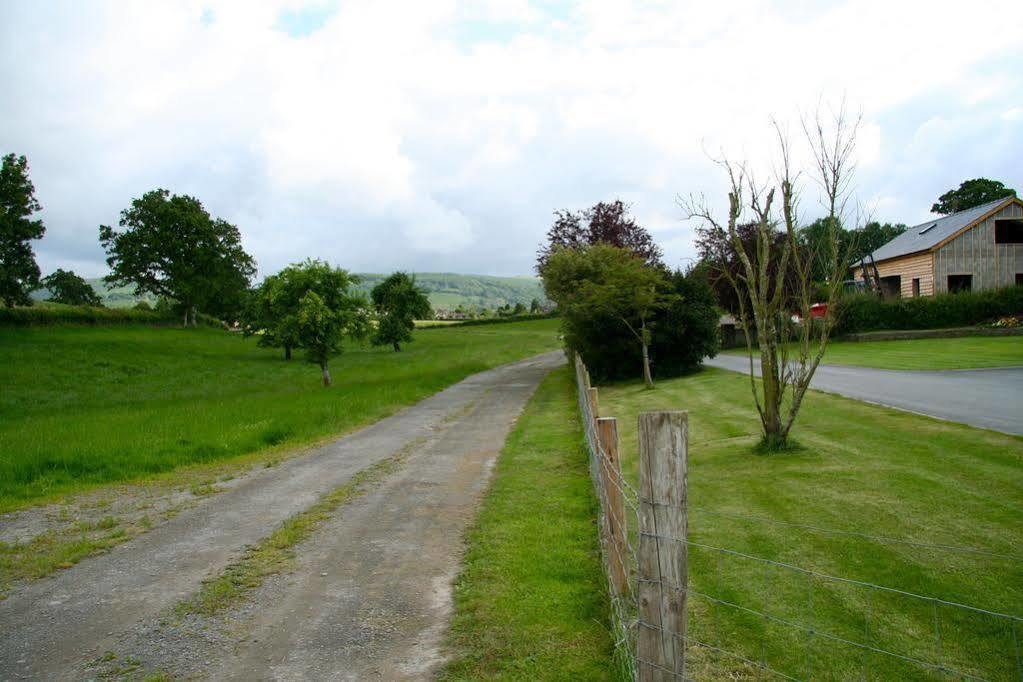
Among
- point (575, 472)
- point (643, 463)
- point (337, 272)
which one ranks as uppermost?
point (337, 272)

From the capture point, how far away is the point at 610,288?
24.0m

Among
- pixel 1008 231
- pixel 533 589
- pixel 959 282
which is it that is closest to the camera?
pixel 533 589

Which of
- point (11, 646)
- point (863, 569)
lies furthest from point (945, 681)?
point (11, 646)

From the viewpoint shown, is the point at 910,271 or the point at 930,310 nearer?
the point at 930,310

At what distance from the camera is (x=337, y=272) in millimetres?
29812

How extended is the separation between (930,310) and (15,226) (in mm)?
51743

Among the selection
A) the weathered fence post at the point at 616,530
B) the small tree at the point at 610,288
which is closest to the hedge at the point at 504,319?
the small tree at the point at 610,288

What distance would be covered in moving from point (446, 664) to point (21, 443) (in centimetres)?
1294

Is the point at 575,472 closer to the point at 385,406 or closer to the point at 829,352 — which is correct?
the point at 385,406

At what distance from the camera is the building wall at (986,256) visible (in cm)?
3738

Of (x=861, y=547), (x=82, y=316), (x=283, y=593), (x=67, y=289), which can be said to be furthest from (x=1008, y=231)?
(x=67, y=289)

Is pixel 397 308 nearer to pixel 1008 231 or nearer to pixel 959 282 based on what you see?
pixel 959 282

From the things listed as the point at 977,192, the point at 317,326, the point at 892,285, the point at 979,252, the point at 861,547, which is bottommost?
the point at 861,547

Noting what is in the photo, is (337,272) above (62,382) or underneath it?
above
